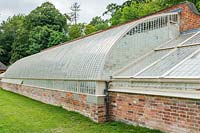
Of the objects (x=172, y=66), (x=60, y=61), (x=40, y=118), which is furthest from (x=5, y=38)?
(x=172, y=66)

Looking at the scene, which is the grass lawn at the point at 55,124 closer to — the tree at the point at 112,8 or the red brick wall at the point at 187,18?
the red brick wall at the point at 187,18

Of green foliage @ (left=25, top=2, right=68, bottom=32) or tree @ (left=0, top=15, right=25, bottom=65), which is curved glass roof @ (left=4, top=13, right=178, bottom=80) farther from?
tree @ (left=0, top=15, right=25, bottom=65)

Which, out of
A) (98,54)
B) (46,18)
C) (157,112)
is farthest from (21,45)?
(157,112)

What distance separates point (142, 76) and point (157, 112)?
121cm

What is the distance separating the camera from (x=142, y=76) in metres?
7.89

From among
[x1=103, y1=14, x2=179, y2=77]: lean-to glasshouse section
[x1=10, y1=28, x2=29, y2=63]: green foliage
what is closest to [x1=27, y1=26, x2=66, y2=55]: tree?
[x1=10, y1=28, x2=29, y2=63]: green foliage

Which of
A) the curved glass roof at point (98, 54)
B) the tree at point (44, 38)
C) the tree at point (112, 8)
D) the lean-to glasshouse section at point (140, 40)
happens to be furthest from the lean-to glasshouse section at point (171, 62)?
the tree at point (112, 8)

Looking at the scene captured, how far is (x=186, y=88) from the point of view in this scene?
20.6 ft

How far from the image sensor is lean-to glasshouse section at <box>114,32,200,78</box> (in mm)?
7079

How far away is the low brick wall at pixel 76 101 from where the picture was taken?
887 centimetres

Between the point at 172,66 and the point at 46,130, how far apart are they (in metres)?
4.05

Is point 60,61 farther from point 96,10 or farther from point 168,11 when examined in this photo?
point 96,10

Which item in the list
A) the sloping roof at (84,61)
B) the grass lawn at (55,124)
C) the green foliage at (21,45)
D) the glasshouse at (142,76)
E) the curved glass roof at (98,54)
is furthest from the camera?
the green foliage at (21,45)

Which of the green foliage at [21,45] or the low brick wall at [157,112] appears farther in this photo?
the green foliage at [21,45]
